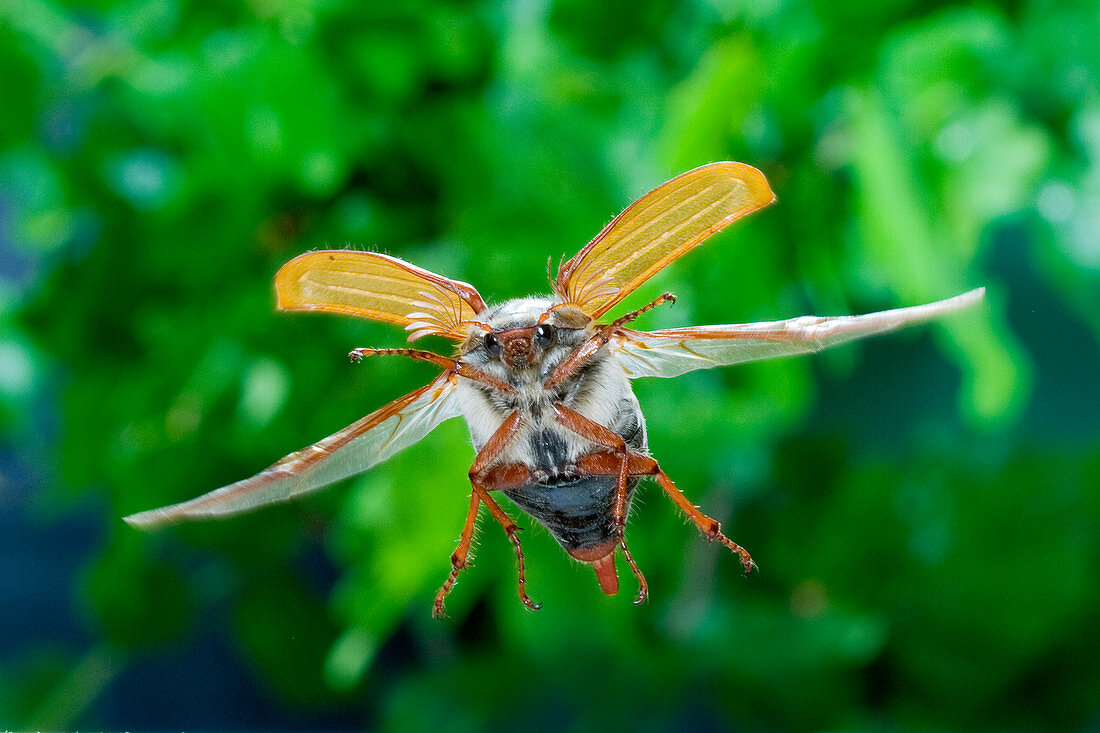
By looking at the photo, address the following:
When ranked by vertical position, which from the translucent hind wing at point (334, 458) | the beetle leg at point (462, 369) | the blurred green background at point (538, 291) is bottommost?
the translucent hind wing at point (334, 458)

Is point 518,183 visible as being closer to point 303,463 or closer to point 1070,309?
point 303,463

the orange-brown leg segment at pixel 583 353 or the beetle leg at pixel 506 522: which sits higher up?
the orange-brown leg segment at pixel 583 353

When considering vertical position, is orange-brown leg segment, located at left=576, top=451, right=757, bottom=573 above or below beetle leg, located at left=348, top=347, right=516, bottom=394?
below
